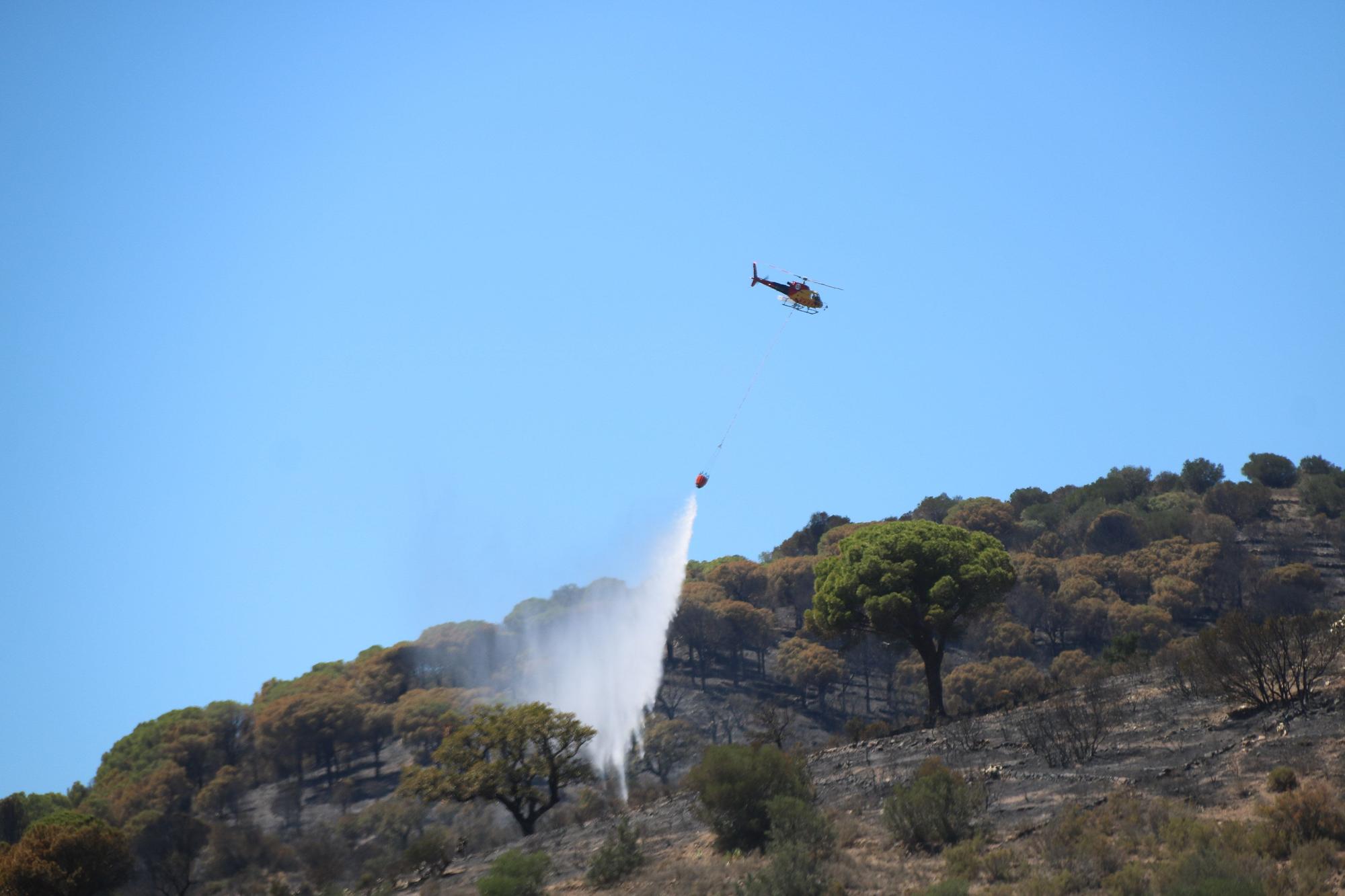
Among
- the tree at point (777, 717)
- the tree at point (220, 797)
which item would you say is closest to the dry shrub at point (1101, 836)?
the tree at point (777, 717)

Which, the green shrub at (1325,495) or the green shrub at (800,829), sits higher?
the green shrub at (1325,495)

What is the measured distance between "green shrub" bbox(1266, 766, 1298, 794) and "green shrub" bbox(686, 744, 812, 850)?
10109 mm

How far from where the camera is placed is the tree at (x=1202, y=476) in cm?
12950

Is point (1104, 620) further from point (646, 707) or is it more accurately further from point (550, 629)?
point (550, 629)

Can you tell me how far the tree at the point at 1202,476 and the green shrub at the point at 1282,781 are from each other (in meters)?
115

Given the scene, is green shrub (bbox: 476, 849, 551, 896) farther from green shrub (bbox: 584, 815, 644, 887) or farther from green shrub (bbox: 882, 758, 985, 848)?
green shrub (bbox: 882, 758, 985, 848)

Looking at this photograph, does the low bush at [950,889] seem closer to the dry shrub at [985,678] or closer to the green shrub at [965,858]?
the green shrub at [965,858]

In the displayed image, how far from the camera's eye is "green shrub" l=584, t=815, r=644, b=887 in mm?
25794

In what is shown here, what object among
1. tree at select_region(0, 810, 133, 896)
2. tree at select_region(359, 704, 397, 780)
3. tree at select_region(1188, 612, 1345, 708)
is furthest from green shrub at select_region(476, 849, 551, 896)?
tree at select_region(359, 704, 397, 780)

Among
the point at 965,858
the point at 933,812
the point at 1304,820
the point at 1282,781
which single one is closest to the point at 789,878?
the point at 965,858

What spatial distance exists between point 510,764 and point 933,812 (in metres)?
20.5

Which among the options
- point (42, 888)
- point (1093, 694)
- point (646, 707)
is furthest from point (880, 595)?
point (646, 707)

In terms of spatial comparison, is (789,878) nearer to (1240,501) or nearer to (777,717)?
(777,717)

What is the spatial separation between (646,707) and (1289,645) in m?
56.2
